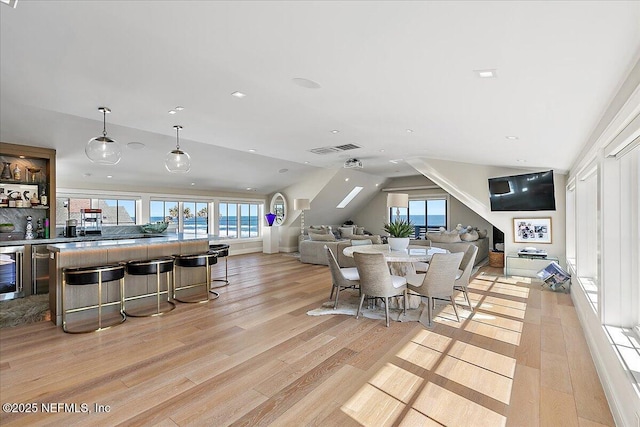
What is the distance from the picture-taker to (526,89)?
235 cm

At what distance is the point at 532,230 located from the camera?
6.46 meters

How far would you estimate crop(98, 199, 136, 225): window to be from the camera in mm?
7652

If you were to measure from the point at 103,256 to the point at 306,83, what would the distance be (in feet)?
12.0

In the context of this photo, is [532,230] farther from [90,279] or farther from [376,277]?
[90,279]

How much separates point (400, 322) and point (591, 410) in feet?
6.46

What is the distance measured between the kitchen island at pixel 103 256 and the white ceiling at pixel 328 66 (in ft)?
5.48

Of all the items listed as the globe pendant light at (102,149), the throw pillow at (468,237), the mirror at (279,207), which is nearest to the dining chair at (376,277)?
the globe pendant light at (102,149)

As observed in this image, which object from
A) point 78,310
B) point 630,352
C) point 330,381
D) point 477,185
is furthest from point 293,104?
point 477,185

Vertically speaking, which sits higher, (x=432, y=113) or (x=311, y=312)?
(x=432, y=113)

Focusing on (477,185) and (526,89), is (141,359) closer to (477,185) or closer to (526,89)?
(526,89)

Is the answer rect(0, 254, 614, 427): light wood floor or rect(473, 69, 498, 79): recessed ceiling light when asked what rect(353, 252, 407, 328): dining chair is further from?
rect(473, 69, 498, 79): recessed ceiling light

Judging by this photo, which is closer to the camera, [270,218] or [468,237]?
[468,237]

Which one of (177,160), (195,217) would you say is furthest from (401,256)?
(195,217)

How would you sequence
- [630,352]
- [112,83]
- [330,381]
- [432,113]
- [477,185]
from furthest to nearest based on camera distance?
[477,185] → [432,113] → [112,83] → [330,381] → [630,352]
